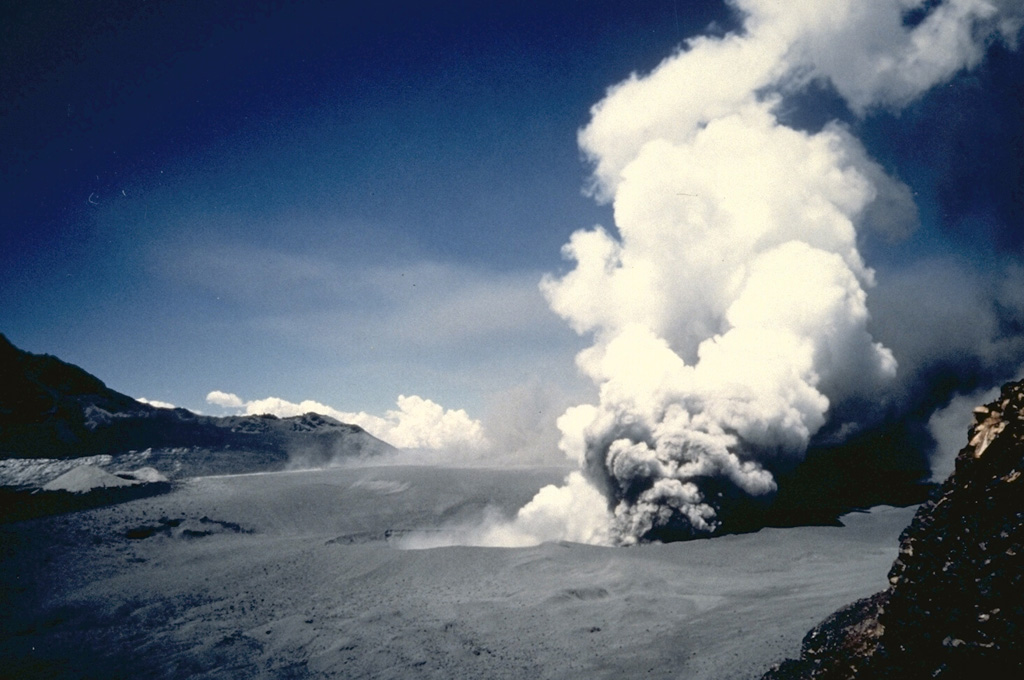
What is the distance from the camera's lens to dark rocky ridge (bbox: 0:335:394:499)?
67.5 m

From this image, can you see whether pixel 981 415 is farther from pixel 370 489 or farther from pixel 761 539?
pixel 370 489

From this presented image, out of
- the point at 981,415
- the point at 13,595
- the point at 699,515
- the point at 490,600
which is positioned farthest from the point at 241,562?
the point at 981,415

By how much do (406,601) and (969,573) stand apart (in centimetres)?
1804

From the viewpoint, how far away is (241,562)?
24.2m

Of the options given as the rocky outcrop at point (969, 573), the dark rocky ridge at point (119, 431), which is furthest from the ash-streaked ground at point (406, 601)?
the dark rocky ridge at point (119, 431)

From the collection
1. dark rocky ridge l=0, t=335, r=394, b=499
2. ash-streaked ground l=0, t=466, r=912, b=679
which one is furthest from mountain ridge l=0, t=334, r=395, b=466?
ash-streaked ground l=0, t=466, r=912, b=679

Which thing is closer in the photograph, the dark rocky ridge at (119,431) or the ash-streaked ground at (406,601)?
the ash-streaked ground at (406,601)

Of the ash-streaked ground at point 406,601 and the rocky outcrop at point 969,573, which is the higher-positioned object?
the rocky outcrop at point 969,573

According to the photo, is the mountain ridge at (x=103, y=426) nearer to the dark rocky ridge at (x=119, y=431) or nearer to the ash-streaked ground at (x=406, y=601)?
the dark rocky ridge at (x=119, y=431)

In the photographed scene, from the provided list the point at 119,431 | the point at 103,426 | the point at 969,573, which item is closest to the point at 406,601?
the point at 969,573

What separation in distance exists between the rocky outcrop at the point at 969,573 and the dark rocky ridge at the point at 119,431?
8944 cm

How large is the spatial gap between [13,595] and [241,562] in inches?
361

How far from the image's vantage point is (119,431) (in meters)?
84.9

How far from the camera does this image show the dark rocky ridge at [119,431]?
67.5 m
